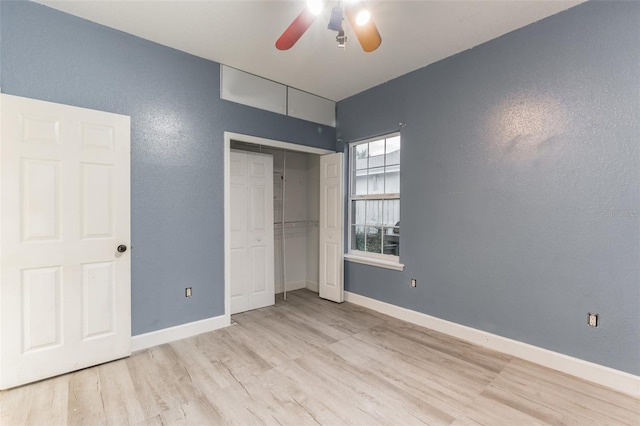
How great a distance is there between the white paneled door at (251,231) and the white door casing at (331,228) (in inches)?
30.1

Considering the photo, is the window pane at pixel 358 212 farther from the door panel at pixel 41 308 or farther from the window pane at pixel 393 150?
the door panel at pixel 41 308

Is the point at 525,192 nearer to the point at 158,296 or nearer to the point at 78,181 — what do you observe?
the point at 158,296

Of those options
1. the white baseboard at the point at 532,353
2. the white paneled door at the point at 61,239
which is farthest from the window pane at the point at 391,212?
the white paneled door at the point at 61,239

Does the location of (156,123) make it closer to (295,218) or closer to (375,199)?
(295,218)

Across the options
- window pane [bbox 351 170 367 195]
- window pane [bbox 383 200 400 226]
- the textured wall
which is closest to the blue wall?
window pane [bbox 351 170 367 195]

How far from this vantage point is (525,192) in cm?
253

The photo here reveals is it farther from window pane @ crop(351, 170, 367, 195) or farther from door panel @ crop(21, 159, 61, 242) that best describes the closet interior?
door panel @ crop(21, 159, 61, 242)

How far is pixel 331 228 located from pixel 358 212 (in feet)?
1.49

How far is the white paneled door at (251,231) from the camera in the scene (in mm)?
3668

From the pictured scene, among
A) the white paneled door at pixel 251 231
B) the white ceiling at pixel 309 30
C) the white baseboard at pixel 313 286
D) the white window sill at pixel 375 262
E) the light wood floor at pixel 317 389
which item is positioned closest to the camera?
the light wood floor at pixel 317 389

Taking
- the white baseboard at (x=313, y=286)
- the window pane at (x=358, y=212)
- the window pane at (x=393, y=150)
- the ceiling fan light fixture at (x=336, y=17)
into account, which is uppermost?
the ceiling fan light fixture at (x=336, y=17)

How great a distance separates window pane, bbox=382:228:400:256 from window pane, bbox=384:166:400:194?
499 millimetres

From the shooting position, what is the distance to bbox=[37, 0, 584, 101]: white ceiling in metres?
2.24

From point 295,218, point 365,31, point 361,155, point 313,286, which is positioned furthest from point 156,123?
point 313,286
